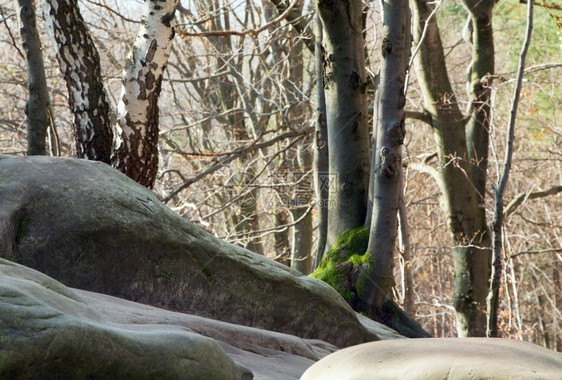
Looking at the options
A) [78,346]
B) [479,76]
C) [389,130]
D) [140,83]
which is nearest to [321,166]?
[389,130]

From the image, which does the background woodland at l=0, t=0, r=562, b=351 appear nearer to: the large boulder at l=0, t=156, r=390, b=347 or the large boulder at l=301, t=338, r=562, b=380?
the large boulder at l=0, t=156, r=390, b=347

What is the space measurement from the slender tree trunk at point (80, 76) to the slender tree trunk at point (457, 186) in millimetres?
4616

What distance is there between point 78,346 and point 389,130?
3712 mm

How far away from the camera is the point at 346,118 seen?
252 inches

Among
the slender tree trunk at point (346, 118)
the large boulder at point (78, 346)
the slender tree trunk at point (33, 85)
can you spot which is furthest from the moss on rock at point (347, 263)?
the large boulder at point (78, 346)

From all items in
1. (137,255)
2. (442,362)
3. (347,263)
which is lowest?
(442,362)

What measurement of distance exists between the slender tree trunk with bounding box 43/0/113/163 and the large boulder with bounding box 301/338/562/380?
13.1 ft

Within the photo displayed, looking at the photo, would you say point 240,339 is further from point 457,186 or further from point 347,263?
point 457,186

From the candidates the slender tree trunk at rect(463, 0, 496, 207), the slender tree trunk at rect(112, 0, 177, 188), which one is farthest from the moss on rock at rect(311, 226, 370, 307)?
the slender tree trunk at rect(463, 0, 496, 207)

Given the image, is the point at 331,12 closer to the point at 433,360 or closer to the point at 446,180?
the point at 446,180

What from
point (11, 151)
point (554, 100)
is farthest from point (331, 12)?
point (554, 100)

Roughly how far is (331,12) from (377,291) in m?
2.62

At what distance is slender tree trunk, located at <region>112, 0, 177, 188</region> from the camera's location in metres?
6.21

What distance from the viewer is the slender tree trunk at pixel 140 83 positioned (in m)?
6.21
